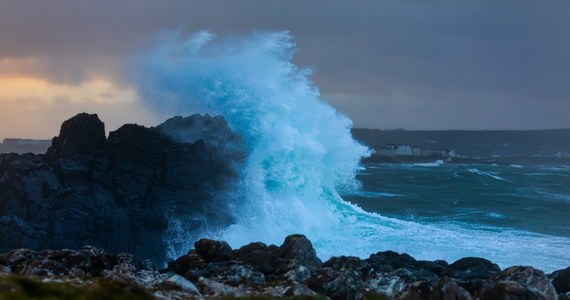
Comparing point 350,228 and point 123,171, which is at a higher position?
point 123,171

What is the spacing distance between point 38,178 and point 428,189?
61662mm

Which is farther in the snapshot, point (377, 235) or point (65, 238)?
point (377, 235)

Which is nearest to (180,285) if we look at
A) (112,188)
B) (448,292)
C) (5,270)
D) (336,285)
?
(336,285)

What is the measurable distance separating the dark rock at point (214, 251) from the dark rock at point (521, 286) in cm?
1007

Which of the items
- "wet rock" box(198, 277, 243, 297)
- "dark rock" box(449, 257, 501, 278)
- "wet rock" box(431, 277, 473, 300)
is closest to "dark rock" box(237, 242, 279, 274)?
"wet rock" box(198, 277, 243, 297)

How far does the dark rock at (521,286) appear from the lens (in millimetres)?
17891

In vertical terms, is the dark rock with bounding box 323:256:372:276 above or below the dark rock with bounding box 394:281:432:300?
below

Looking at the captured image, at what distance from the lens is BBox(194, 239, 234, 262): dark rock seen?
1000 inches

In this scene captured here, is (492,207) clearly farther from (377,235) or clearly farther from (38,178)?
(38,178)

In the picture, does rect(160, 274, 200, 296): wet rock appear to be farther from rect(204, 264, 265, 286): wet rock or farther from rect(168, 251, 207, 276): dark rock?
rect(168, 251, 207, 276): dark rock

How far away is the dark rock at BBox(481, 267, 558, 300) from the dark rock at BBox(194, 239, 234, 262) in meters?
10.1

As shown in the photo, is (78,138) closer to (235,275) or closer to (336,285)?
(235,275)

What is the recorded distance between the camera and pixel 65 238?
3275cm

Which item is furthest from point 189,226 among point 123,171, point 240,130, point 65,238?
point 240,130
